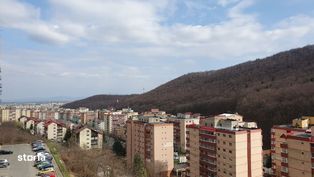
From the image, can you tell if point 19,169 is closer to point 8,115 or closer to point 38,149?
point 38,149

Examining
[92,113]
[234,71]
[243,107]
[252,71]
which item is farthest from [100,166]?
[234,71]

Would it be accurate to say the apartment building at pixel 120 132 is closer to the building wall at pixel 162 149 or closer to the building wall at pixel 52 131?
the building wall at pixel 52 131

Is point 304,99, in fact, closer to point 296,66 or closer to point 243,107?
point 243,107

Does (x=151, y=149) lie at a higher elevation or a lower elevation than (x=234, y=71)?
lower

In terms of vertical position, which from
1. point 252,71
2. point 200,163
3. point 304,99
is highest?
point 252,71

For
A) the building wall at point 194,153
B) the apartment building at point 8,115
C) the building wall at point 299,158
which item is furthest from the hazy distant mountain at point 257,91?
the apartment building at point 8,115

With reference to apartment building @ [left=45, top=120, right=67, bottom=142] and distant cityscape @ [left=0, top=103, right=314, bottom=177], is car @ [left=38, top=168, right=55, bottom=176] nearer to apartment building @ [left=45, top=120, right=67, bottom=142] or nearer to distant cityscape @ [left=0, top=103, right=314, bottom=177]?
distant cityscape @ [left=0, top=103, right=314, bottom=177]

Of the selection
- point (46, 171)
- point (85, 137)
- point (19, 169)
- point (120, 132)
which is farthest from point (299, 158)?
point (120, 132)
